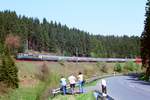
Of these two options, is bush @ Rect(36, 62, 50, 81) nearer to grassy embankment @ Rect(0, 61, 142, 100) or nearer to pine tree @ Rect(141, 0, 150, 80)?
grassy embankment @ Rect(0, 61, 142, 100)

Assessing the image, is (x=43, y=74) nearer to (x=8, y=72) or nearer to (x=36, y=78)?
(x=36, y=78)

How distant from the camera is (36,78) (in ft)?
234

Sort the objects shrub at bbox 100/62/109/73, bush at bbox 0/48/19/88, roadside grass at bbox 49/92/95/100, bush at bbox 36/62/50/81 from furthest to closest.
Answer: shrub at bbox 100/62/109/73
bush at bbox 36/62/50/81
bush at bbox 0/48/19/88
roadside grass at bbox 49/92/95/100

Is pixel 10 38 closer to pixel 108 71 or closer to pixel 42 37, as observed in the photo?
pixel 108 71

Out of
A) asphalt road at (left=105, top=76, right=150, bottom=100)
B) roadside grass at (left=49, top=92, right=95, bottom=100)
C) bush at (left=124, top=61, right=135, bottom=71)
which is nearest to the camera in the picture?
roadside grass at (left=49, top=92, right=95, bottom=100)

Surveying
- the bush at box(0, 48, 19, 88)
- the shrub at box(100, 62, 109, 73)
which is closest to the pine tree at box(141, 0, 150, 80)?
the bush at box(0, 48, 19, 88)

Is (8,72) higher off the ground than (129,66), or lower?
lower

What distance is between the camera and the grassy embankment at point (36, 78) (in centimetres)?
3878

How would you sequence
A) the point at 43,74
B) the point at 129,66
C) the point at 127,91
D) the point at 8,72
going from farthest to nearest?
1. the point at 129,66
2. the point at 43,74
3. the point at 8,72
4. the point at 127,91

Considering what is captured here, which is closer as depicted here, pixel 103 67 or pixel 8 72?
pixel 8 72

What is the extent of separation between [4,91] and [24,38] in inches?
4786

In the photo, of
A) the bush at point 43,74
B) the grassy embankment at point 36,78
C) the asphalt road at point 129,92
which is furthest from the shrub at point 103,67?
the asphalt road at point 129,92

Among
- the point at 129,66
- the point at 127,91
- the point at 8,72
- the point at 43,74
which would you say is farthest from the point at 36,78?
the point at 129,66

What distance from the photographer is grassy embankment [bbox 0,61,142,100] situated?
38.8m
